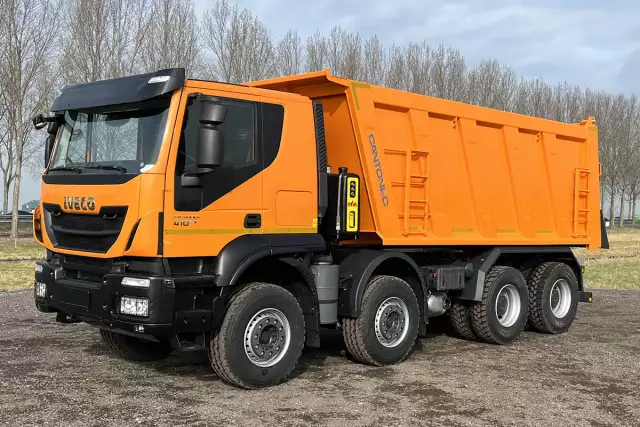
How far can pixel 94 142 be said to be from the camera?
6.52m

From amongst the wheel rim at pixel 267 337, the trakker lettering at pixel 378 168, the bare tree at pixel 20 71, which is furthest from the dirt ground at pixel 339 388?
the bare tree at pixel 20 71

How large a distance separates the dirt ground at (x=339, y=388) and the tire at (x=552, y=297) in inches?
30.8

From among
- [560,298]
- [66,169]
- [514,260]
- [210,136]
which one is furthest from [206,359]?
[560,298]

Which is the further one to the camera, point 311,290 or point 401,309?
point 401,309

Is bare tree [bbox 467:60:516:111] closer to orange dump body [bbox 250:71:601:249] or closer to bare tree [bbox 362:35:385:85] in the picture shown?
bare tree [bbox 362:35:385:85]

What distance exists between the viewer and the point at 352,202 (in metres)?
7.38

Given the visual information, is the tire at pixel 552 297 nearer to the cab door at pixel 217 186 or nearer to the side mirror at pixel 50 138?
the cab door at pixel 217 186

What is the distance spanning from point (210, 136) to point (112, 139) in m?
1.07

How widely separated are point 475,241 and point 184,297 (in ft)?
14.1

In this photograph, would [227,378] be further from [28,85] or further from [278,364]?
[28,85]

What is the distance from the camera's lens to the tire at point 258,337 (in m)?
6.27

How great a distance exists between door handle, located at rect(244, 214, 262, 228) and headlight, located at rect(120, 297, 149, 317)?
3.85ft

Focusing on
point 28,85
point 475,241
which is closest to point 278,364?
point 475,241

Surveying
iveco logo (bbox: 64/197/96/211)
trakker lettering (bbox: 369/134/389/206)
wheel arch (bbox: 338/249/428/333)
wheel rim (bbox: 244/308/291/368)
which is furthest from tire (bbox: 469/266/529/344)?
iveco logo (bbox: 64/197/96/211)
